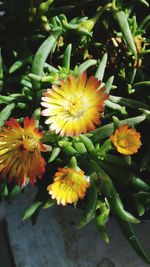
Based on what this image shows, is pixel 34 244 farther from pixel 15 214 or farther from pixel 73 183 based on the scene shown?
pixel 73 183

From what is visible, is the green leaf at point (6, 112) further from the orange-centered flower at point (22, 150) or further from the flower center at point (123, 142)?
the flower center at point (123, 142)

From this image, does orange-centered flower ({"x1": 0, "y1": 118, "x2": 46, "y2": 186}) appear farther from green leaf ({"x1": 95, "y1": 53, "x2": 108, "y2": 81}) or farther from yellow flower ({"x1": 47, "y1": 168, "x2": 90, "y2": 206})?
green leaf ({"x1": 95, "y1": 53, "x2": 108, "y2": 81})

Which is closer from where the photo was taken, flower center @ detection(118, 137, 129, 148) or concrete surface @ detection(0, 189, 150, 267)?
flower center @ detection(118, 137, 129, 148)

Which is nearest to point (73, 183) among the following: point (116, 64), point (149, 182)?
point (149, 182)

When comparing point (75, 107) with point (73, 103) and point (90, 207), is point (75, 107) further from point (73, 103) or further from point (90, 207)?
point (90, 207)

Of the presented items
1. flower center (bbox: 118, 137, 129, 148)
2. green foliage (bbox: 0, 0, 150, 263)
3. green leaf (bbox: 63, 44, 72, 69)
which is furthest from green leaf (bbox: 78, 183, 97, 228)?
green leaf (bbox: 63, 44, 72, 69)

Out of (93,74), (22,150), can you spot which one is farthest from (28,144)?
(93,74)
